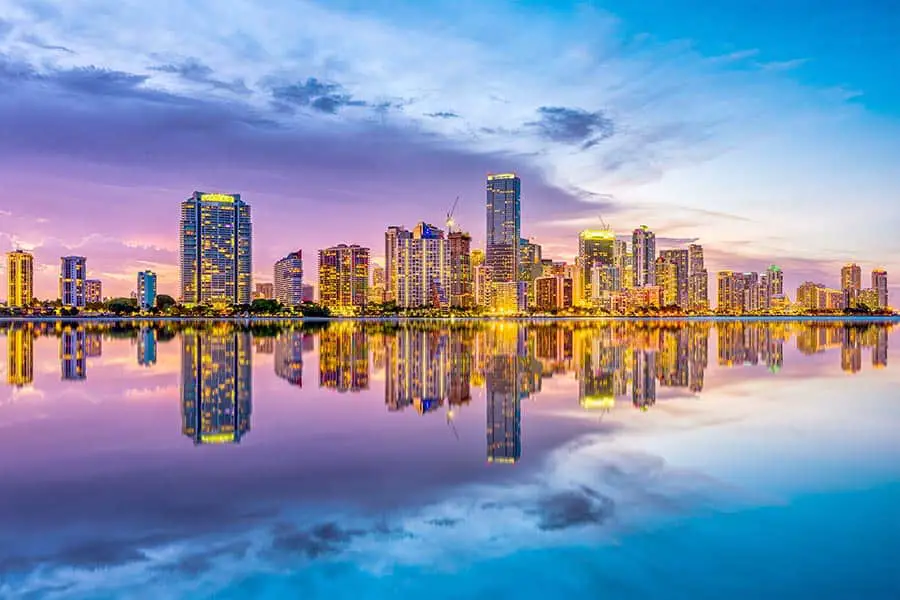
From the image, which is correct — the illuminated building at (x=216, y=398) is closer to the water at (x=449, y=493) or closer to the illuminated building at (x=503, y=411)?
the water at (x=449, y=493)

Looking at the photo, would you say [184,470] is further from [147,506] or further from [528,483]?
[528,483]

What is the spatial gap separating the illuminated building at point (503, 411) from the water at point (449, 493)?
0.13 metres

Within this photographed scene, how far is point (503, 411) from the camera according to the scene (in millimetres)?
22984

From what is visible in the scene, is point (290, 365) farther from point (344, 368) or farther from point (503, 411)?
point (503, 411)

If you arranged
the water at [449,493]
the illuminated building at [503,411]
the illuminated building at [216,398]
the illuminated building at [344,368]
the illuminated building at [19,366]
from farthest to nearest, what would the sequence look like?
the illuminated building at [19,366] < the illuminated building at [344,368] < the illuminated building at [216,398] < the illuminated building at [503,411] < the water at [449,493]

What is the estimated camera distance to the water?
908cm

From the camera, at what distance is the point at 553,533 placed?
34.9 ft

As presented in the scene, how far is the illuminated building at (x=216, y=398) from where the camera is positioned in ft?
64.1

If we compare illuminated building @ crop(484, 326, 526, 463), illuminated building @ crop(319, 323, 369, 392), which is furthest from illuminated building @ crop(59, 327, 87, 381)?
illuminated building @ crop(484, 326, 526, 463)

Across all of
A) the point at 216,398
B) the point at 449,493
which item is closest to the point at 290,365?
the point at 216,398

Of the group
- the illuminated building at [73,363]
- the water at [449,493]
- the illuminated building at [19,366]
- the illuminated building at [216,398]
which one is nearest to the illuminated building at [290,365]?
the illuminated building at [216,398]

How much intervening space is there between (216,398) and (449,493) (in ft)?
52.4

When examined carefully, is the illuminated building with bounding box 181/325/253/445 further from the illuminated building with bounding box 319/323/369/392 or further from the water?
the illuminated building with bounding box 319/323/369/392

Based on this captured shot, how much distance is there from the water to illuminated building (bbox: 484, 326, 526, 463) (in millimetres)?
129
